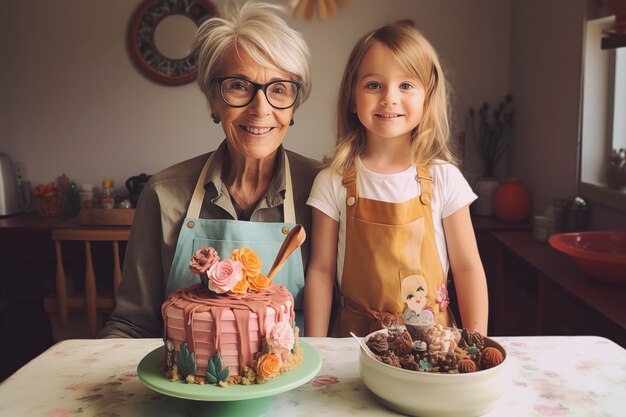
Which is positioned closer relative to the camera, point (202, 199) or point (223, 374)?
point (223, 374)

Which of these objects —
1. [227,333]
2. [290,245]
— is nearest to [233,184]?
[290,245]

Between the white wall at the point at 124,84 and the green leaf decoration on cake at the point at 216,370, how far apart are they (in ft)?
8.75

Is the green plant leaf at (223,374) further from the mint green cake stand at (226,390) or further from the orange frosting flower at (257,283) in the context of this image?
the orange frosting flower at (257,283)

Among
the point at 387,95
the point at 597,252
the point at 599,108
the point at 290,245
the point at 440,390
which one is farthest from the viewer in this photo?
the point at 599,108

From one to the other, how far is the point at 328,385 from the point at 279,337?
164 millimetres

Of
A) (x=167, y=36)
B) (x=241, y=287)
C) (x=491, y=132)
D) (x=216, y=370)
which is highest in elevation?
(x=167, y=36)

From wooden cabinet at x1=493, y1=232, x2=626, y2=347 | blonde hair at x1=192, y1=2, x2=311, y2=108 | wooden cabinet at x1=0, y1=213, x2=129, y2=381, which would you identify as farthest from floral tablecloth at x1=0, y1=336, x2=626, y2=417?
wooden cabinet at x1=0, y1=213, x2=129, y2=381

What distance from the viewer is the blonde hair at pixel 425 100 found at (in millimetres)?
1418

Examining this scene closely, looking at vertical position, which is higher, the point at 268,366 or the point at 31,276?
the point at 268,366

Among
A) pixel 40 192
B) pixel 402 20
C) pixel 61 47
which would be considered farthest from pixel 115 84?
Result: pixel 402 20

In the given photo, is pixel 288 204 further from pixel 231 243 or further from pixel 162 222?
pixel 162 222

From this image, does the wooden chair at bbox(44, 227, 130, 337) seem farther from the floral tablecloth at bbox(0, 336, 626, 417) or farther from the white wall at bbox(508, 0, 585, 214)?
the white wall at bbox(508, 0, 585, 214)

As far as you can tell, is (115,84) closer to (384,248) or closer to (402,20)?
(402,20)

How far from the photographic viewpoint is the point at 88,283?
2.74 metres
